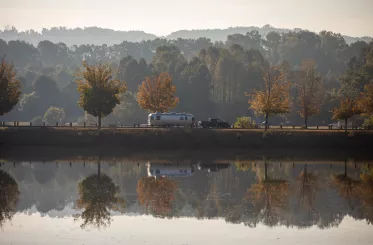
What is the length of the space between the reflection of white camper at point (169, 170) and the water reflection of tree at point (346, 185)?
1427cm

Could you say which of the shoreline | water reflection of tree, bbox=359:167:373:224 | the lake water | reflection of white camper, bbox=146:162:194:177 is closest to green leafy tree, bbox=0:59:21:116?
the shoreline

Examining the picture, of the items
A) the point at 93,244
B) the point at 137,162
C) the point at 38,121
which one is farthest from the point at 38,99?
the point at 93,244

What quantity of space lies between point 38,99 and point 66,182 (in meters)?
123

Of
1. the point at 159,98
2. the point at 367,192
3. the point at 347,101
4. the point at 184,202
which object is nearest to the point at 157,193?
the point at 184,202

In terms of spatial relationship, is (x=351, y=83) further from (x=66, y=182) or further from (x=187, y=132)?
(x=66, y=182)

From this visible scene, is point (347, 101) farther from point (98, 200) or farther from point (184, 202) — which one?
point (98, 200)

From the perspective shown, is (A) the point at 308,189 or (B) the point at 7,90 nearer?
(A) the point at 308,189

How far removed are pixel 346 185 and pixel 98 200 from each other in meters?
22.8

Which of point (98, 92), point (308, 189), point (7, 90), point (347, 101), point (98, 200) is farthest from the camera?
point (347, 101)

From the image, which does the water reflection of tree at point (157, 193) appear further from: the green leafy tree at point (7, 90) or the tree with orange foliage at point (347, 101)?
the tree with orange foliage at point (347, 101)

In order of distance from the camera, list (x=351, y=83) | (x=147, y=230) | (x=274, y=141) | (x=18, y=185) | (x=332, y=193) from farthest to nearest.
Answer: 1. (x=351, y=83)
2. (x=274, y=141)
3. (x=18, y=185)
4. (x=332, y=193)
5. (x=147, y=230)

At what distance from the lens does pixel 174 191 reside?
64.8 m

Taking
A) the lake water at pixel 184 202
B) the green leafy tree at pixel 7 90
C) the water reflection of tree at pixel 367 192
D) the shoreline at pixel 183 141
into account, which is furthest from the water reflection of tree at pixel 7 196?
the green leafy tree at pixel 7 90

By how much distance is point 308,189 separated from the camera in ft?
217
